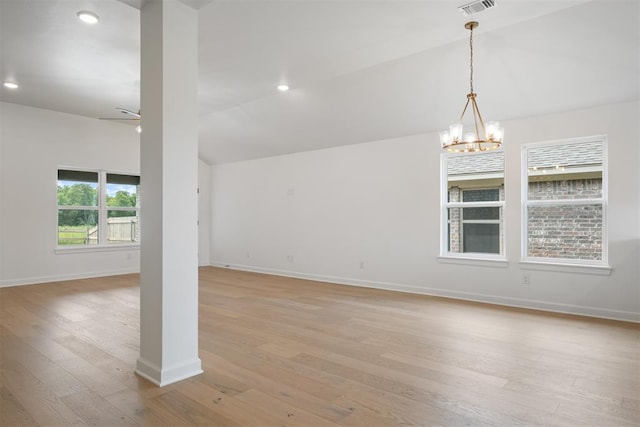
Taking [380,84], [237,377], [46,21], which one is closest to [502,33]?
[380,84]

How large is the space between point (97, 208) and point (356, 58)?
6037 mm

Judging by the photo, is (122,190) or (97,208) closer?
(97,208)

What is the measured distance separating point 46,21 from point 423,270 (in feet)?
17.7

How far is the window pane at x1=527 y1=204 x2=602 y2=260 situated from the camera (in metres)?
4.67

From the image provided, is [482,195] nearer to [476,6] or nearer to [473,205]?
[473,205]

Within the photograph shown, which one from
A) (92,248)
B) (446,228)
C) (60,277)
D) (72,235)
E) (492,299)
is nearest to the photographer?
(492,299)

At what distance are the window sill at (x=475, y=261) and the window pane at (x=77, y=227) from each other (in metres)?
6.52

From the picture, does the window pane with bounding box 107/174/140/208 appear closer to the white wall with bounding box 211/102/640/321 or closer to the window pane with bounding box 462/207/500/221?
the white wall with bounding box 211/102/640/321

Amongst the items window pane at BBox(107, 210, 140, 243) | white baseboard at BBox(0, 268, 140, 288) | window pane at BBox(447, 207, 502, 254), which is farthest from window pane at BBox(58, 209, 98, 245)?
window pane at BBox(447, 207, 502, 254)

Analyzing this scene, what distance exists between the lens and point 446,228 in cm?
575

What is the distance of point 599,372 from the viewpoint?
2.86 metres

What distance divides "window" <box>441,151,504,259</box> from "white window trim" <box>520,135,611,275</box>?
0.30 meters

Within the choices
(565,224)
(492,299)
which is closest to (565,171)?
(565,224)

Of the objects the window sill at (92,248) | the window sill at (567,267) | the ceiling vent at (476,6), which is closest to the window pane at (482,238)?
the window sill at (567,267)
